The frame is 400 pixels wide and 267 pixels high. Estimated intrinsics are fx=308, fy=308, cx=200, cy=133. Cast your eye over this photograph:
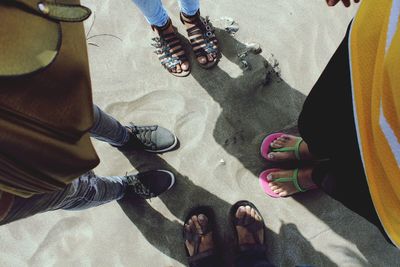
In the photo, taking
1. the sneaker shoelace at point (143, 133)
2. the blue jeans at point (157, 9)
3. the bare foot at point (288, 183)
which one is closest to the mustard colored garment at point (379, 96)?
the bare foot at point (288, 183)

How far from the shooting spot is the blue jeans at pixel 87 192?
3.21ft

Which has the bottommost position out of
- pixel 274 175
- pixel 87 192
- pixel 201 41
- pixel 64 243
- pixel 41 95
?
pixel 64 243

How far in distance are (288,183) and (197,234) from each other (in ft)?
2.06

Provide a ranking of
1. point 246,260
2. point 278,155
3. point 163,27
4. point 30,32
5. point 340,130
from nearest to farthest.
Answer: point 30,32
point 340,130
point 246,260
point 278,155
point 163,27

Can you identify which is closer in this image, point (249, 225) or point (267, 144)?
point (249, 225)

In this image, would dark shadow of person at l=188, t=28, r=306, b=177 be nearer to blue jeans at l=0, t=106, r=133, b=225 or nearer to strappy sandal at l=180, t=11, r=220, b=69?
strappy sandal at l=180, t=11, r=220, b=69

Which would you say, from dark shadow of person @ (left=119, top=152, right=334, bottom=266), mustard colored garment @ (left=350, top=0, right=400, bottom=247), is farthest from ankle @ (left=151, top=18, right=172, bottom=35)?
mustard colored garment @ (left=350, top=0, right=400, bottom=247)

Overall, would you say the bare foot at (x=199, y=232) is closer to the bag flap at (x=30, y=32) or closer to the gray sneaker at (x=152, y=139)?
the gray sneaker at (x=152, y=139)

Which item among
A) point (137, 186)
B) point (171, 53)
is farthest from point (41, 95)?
point (171, 53)

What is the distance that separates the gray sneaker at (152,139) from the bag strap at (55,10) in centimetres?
117

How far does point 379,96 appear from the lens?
Result: 72 centimetres

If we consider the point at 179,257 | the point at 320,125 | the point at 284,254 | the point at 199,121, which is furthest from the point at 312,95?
the point at 179,257

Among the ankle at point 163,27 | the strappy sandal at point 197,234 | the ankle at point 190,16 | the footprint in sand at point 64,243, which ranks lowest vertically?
the footprint in sand at point 64,243

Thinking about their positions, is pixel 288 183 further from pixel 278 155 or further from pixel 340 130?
pixel 340 130
